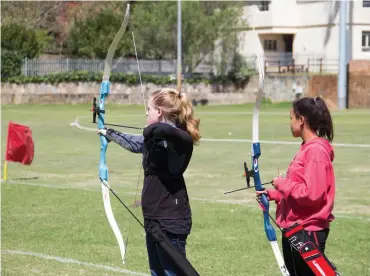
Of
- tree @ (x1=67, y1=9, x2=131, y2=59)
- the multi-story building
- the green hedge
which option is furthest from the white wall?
tree @ (x1=67, y1=9, x2=131, y2=59)

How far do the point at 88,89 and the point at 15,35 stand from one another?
5832 mm

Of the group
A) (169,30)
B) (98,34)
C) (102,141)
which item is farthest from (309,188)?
(98,34)

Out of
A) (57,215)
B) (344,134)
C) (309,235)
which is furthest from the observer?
(344,134)

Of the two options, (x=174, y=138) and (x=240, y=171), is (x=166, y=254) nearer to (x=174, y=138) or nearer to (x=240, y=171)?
(x=174, y=138)

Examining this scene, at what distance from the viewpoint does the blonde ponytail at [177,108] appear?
626 centimetres

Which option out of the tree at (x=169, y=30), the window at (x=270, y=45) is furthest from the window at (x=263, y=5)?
the tree at (x=169, y=30)

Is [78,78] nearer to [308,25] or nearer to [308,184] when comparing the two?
[308,25]

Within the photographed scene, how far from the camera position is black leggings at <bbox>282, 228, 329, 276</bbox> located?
19.9 feet

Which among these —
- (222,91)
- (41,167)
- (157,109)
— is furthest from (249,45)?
(157,109)

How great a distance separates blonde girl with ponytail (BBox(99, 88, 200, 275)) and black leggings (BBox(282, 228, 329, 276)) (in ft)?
2.23

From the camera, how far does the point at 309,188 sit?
5887mm

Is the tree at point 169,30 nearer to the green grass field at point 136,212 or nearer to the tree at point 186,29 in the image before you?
the tree at point 186,29

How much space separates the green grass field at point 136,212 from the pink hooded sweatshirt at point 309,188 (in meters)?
1.45

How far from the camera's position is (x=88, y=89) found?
49875 millimetres
